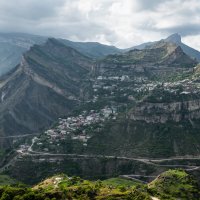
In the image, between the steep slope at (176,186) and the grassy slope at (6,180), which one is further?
the grassy slope at (6,180)

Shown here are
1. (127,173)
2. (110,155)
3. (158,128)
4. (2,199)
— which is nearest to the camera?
(2,199)

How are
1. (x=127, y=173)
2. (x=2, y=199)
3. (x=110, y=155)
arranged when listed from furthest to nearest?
(x=110, y=155), (x=127, y=173), (x=2, y=199)

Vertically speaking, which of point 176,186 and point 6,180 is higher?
point 176,186

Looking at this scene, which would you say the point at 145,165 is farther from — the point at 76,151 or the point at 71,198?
the point at 71,198

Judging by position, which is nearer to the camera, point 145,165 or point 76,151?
point 145,165

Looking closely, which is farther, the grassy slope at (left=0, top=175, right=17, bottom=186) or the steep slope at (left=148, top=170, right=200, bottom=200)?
the grassy slope at (left=0, top=175, right=17, bottom=186)

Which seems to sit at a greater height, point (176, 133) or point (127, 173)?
point (176, 133)

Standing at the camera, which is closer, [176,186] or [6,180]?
[176,186]

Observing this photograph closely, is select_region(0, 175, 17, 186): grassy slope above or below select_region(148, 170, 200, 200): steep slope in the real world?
below

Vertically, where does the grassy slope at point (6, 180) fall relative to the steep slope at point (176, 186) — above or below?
below

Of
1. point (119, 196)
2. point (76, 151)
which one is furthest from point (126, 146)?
point (119, 196)

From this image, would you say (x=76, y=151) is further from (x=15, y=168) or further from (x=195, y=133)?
(x=195, y=133)
